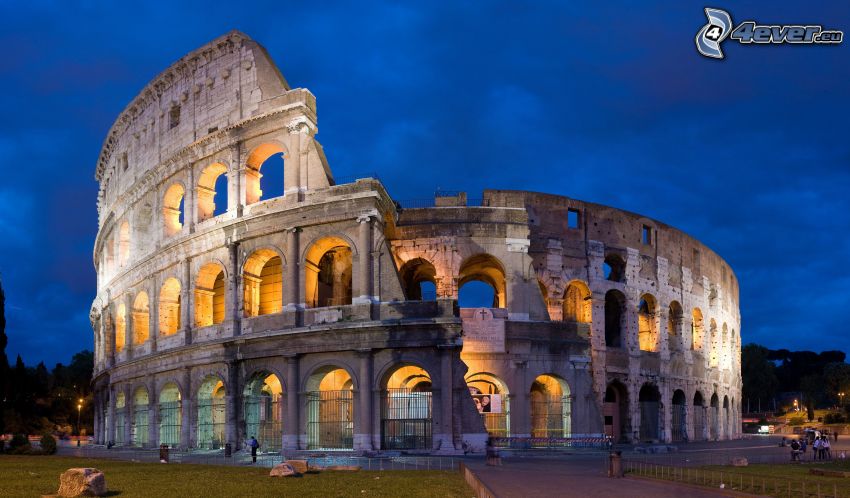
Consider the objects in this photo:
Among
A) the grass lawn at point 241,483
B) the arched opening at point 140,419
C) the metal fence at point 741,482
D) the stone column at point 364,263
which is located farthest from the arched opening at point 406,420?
the arched opening at point 140,419

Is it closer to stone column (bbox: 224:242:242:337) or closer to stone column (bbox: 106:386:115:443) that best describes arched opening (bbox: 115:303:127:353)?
stone column (bbox: 106:386:115:443)

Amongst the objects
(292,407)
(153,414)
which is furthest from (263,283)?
(292,407)

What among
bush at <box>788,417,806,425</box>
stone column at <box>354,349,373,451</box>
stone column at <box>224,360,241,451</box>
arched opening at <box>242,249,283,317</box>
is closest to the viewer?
stone column at <box>354,349,373,451</box>

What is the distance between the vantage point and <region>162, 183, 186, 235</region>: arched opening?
36.0m

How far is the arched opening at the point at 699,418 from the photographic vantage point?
44.0 metres

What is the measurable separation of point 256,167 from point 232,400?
9.08 meters

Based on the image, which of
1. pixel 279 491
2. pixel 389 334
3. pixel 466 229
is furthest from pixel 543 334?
pixel 279 491

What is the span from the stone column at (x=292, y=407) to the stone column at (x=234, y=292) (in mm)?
3111

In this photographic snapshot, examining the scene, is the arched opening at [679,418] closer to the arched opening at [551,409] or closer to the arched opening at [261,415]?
the arched opening at [551,409]

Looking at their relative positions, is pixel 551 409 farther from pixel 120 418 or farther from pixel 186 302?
pixel 120 418

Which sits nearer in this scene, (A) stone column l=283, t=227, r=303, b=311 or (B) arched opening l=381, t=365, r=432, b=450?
(B) arched opening l=381, t=365, r=432, b=450

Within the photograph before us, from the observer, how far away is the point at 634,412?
38406 millimetres

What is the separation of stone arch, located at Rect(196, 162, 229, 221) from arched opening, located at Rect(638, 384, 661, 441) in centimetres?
2163

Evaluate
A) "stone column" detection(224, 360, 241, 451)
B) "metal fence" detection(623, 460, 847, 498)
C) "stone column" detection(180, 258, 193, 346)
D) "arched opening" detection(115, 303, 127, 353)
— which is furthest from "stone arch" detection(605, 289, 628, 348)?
"arched opening" detection(115, 303, 127, 353)
